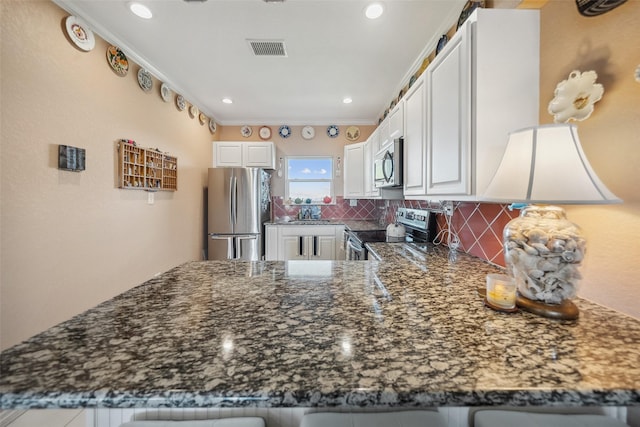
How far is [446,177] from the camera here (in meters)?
1.29

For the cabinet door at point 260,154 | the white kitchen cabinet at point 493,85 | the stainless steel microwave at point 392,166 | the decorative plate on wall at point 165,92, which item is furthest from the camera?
the cabinet door at point 260,154

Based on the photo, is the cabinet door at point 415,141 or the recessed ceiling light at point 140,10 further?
the recessed ceiling light at point 140,10

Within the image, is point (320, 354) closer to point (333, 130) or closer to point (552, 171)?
point (552, 171)

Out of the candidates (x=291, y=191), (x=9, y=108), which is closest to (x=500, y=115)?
(x=9, y=108)

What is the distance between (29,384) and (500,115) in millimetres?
1624

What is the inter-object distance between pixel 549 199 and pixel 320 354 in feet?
2.56

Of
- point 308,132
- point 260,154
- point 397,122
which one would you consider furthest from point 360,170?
point 260,154

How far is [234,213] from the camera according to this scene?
3.40 metres

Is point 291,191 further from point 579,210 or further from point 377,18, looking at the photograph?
point 579,210

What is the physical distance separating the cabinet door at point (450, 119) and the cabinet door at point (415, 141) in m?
0.07

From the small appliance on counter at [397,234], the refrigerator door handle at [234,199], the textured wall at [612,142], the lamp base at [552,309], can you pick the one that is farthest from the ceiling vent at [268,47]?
the lamp base at [552,309]

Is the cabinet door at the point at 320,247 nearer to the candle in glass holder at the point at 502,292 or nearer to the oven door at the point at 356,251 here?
the oven door at the point at 356,251

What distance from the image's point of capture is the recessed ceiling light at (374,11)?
1.65 meters

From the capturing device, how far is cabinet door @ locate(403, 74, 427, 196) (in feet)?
5.16
